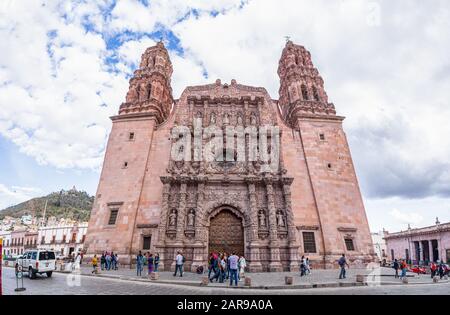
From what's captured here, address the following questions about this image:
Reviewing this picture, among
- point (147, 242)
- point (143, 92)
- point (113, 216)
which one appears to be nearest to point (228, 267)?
point (147, 242)

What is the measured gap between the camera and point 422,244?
4034 centimetres

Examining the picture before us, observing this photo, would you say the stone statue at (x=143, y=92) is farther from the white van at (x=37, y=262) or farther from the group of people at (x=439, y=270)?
the group of people at (x=439, y=270)

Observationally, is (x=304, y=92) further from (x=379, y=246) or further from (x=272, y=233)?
(x=379, y=246)

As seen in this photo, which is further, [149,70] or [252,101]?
[149,70]

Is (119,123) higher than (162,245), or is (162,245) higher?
(119,123)

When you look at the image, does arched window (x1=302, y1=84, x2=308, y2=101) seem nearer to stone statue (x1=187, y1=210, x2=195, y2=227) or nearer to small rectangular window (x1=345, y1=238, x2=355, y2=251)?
small rectangular window (x1=345, y1=238, x2=355, y2=251)

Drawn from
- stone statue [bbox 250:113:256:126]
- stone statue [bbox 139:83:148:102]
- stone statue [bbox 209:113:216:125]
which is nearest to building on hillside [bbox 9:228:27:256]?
stone statue [bbox 139:83:148:102]

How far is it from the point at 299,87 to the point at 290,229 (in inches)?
632

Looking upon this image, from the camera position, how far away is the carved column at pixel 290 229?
19.1 metres
